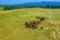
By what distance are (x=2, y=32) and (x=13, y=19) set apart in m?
8.89

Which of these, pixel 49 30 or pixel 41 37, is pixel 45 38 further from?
pixel 49 30

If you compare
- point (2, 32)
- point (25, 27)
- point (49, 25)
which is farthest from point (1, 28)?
point (49, 25)

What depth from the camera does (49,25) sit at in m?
35.4

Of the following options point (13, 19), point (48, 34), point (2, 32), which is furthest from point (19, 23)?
point (48, 34)

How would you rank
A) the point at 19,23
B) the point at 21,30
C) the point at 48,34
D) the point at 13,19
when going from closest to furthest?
the point at 48,34
the point at 21,30
the point at 19,23
the point at 13,19

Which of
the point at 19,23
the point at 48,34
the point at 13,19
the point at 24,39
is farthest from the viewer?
the point at 13,19

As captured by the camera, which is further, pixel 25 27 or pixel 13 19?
pixel 13 19

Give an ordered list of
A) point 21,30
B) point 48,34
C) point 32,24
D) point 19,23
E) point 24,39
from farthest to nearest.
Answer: point 19,23
point 32,24
point 21,30
point 48,34
point 24,39

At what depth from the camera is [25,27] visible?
112ft

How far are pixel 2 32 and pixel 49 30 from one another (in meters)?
8.82

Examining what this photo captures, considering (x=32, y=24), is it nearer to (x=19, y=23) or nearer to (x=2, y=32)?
(x=19, y=23)

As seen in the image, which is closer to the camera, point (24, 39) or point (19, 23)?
point (24, 39)

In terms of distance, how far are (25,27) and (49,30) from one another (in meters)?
4.94

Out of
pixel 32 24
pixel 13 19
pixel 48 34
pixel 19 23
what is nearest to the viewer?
pixel 48 34
